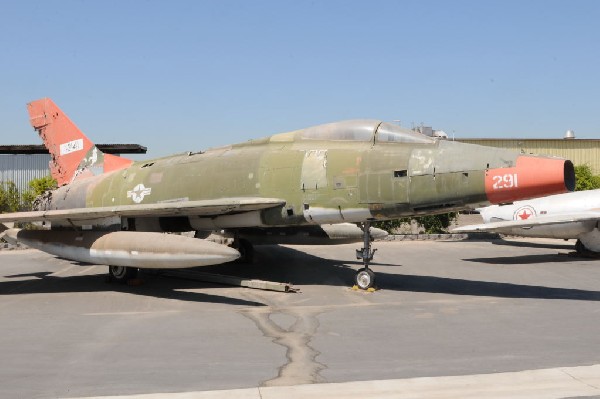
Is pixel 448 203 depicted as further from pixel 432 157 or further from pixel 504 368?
pixel 504 368

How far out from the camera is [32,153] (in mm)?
40031

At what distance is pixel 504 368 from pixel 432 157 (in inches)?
208

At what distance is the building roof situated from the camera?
3847 cm

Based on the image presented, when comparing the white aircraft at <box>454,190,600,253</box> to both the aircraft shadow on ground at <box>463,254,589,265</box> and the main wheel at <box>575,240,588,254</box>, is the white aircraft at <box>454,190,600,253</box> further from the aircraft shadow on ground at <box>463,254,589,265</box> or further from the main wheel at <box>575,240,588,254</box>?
the aircraft shadow on ground at <box>463,254,589,265</box>

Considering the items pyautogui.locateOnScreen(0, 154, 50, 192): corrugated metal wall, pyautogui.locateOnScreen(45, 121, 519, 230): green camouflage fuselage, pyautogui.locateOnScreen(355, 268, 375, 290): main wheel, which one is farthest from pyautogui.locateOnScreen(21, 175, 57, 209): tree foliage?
pyautogui.locateOnScreen(355, 268, 375, 290): main wheel

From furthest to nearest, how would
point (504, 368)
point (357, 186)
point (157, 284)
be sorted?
1. point (157, 284)
2. point (357, 186)
3. point (504, 368)

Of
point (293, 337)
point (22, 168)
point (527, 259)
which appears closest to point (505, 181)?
point (293, 337)

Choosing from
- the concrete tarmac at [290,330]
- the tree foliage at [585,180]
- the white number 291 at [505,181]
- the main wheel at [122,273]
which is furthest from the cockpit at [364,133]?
the tree foliage at [585,180]

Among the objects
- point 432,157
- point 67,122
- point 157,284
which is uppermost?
point 67,122

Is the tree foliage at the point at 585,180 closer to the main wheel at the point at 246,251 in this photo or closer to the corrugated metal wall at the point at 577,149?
the corrugated metal wall at the point at 577,149

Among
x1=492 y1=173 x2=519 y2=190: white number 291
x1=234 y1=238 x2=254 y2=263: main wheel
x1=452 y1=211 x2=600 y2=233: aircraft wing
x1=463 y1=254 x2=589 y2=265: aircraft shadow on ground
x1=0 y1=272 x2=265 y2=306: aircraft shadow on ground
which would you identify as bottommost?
x1=463 y1=254 x2=589 y2=265: aircraft shadow on ground

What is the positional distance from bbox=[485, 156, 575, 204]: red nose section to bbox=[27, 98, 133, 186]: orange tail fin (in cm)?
1338

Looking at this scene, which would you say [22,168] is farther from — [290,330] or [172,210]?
[290,330]

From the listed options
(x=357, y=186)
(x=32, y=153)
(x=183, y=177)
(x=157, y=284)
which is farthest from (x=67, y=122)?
(x=32, y=153)
